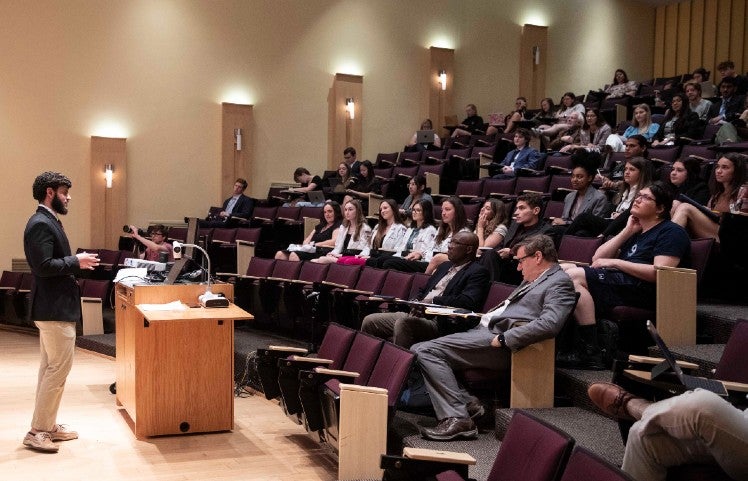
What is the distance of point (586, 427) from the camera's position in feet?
9.64

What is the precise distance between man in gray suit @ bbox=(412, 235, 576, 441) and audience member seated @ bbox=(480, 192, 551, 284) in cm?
82

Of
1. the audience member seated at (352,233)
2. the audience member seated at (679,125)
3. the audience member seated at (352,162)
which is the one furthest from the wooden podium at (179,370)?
the audience member seated at (352,162)

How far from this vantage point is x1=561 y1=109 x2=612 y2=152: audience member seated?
7457mm

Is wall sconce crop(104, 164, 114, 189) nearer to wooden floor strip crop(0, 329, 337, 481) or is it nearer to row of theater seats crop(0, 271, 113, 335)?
row of theater seats crop(0, 271, 113, 335)

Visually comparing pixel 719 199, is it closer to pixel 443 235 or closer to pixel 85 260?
pixel 443 235

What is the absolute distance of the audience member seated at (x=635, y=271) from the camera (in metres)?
3.43

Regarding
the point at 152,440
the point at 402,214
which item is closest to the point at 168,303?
the point at 152,440

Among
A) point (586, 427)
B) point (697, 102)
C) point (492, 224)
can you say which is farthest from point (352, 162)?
point (586, 427)

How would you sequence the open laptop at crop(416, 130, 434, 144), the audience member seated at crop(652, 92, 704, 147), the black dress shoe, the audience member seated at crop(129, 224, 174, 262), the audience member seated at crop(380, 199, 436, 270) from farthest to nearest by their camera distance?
the open laptop at crop(416, 130, 434, 144), the audience member seated at crop(129, 224, 174, 262), the audience member seated at crop(652, 92, 704, 147), the audience member seated at crop(380, 199, 436, 270), the black dress shoe

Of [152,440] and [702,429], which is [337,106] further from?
[702,429]

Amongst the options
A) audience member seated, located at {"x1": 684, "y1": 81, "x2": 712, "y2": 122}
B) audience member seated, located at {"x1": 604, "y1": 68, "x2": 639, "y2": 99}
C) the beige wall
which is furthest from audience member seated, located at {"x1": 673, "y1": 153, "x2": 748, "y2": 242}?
the beige wall

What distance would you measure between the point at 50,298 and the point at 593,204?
2.97 metres

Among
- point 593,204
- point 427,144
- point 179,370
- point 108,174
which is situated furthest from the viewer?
point 427,144

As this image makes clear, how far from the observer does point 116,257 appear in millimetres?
7598
